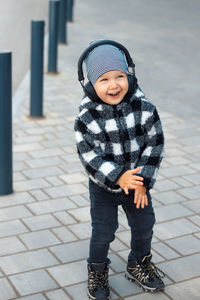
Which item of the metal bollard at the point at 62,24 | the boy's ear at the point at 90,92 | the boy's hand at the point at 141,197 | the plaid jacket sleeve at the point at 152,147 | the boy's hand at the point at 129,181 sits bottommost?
the metal bollard at the point at 62,24

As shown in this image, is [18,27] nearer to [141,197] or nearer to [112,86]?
[112,86]

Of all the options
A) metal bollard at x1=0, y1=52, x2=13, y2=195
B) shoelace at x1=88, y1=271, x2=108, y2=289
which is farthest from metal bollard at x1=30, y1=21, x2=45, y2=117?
shoelace at x1=88, y1=271, x2=108, y2=289

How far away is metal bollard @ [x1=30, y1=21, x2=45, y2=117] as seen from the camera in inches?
261

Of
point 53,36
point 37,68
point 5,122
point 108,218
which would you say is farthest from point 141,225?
point 53,36

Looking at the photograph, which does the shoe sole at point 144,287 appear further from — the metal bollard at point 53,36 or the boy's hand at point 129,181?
the metal bollard at point 53,36

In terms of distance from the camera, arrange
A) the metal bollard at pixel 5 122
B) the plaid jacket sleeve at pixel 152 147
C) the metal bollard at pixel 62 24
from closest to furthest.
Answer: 1. the plaid jacket sleeve at pixel 152 147
2. the metal bollard at pixel 5 122
3. the metal bollard at pixel 62 24

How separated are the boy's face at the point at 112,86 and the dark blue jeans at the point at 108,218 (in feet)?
1.66

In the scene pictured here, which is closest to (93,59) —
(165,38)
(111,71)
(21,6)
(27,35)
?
(111,71)

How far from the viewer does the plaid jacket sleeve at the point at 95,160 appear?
322 centimetres

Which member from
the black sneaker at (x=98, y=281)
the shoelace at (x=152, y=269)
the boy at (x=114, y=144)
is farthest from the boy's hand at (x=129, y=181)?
the shoelace at (x=152, y=269)

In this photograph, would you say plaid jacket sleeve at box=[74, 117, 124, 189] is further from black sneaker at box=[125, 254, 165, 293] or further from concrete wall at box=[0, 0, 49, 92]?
concrete wall at box=[0, 0, 49, 92]

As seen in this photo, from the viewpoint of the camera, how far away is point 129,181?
3.18m

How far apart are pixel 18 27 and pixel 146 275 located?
8.65m

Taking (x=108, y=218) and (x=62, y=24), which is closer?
(x=108, y=218)
